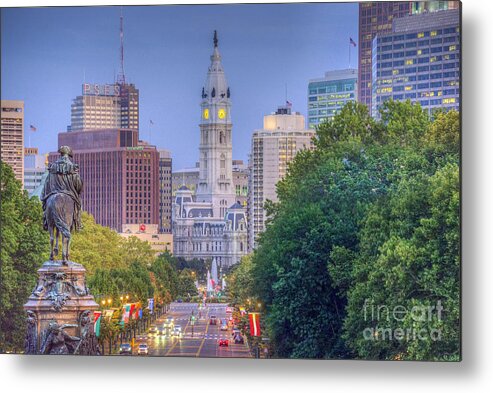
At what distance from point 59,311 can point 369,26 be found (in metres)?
7.67

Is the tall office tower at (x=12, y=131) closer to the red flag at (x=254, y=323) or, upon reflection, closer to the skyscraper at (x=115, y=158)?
the skyscraper at (x=115, y=158)

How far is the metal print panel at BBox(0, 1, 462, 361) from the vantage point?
3544 cm

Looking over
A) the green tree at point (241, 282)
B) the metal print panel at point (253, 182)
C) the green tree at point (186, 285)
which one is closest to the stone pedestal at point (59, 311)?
the metal print panel at point (253, 182)

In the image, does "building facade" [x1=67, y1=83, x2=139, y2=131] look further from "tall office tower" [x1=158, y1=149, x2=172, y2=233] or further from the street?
the street

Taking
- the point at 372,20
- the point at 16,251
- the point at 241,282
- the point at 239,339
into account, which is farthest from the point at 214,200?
the point at 372,20

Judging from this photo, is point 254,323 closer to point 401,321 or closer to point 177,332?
point 177,332

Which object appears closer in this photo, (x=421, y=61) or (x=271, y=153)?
(x=421, y=61)

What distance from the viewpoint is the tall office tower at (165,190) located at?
39.4 meters

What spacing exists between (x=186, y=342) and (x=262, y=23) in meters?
6.24

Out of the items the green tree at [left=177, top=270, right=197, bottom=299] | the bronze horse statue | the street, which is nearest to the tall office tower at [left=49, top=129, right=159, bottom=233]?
the street

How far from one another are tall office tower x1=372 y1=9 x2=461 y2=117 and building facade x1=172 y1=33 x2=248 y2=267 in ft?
9.63

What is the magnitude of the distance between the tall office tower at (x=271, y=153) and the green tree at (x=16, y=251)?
4.44 metres

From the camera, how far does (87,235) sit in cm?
4038

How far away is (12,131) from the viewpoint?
36.7 meters
